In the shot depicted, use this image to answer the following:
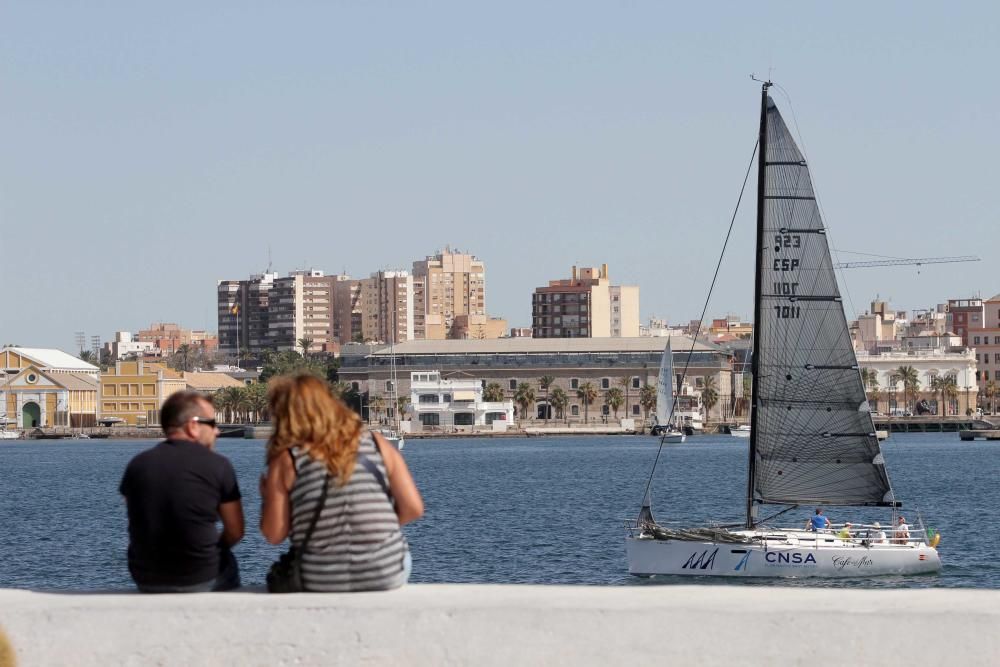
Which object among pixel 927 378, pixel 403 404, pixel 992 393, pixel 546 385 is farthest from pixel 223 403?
pixel 992 393

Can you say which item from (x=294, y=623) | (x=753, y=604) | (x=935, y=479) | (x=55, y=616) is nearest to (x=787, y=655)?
(x=753, y=604)

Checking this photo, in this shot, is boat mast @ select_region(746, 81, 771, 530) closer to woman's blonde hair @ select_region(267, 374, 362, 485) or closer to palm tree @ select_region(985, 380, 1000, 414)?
woman's blonde hair @ select_region(267, 374, 362, 485)

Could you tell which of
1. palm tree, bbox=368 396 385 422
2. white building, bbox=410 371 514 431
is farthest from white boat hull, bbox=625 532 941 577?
palm tree, bbox=368 396 385 422

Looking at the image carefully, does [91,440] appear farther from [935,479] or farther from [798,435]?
[798,435]

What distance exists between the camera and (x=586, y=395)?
16325 centimetres

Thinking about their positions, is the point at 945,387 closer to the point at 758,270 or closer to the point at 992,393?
the point at 992,393

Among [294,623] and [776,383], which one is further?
[776,383]

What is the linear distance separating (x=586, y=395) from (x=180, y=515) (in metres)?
157

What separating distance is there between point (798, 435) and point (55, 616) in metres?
24.4

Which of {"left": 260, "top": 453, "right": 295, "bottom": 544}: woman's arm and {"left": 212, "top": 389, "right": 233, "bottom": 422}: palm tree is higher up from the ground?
{"left": 260, "top": 453, "right": 295, "bottom": 544}: woman's arm

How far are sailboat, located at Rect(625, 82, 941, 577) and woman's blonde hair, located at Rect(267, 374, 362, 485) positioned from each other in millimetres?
22951

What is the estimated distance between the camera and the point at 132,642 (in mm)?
6062

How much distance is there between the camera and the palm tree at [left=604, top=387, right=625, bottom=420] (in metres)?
163

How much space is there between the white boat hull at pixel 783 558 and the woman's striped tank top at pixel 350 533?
2264 centimetres
